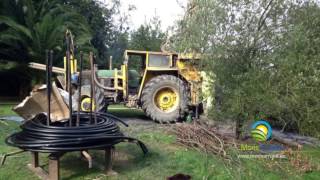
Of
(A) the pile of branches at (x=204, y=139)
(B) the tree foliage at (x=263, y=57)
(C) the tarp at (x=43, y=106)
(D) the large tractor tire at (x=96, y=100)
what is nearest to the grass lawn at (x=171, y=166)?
(A) the pile of branches at (x=204, y=139)

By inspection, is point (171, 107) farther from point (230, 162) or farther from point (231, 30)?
point (230, 162)

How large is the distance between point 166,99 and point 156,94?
344 millimetres

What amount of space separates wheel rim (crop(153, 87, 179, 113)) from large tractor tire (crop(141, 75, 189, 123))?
0.16 ft

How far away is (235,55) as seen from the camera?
20.8 feet

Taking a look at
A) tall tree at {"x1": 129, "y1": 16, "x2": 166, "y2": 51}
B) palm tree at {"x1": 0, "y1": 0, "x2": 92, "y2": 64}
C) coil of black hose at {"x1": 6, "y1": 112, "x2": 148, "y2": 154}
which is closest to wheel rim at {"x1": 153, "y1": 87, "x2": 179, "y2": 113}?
coil of black hose at {"x1": 6, "y1": 112, "x2": 148, "y2": 154}

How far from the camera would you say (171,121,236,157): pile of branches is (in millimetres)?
5746

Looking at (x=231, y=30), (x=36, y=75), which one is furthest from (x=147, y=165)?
(x=36, y=75)

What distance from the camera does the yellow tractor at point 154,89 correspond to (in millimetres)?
9953

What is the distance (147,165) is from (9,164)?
197 cm

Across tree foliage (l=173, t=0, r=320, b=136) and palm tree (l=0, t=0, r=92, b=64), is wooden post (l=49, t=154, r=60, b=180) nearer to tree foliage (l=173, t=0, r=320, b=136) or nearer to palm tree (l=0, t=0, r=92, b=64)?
tree foliage (l=173, t=0, r=320, b=136)

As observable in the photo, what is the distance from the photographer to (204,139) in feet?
20.1

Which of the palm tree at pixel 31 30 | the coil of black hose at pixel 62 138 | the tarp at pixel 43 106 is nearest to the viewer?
the coil of black hose at pixel 62 138

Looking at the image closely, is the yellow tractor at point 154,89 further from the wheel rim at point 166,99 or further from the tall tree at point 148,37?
the tall tree at point 148,37

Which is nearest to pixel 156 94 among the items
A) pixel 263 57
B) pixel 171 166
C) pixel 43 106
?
pixel 263 57
